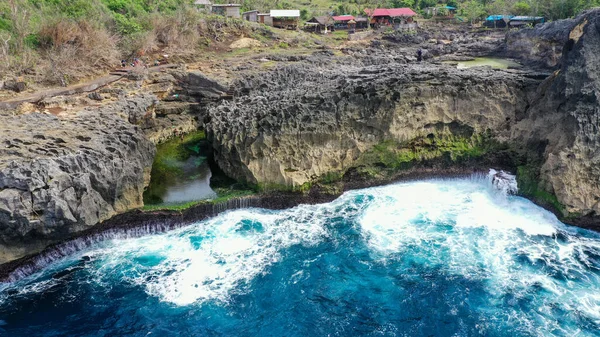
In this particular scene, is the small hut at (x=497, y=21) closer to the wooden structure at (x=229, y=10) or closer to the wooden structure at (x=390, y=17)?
the wooden structure at (x=390, y=17)

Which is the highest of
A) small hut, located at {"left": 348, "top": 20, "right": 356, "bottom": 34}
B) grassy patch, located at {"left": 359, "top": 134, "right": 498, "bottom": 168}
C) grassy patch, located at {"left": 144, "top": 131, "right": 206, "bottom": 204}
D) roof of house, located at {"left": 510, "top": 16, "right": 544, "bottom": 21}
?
roof of house, located at {"left": 510, "top": 16, "right": 544, "bottom": 21}

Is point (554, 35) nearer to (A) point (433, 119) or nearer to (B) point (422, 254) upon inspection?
(A) point (433, 119)

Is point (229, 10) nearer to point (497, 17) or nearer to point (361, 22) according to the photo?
point (361, 22)

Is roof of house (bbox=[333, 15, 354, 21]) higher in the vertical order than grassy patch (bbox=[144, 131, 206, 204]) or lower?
higher

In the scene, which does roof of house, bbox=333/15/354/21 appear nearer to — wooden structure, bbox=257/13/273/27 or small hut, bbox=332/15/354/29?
small hut, bbox=332/15/354/29

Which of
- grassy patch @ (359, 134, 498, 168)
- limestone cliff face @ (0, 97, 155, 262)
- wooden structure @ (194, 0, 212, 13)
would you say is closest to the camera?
limestone cliff face @ (0, 97, 155, 262)

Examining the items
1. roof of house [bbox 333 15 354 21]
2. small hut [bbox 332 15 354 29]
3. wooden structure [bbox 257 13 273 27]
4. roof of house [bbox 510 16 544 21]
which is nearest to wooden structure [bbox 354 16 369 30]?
roof of house [bbox 333 15 354 21]

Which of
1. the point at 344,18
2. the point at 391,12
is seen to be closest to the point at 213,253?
the point at 344,18
